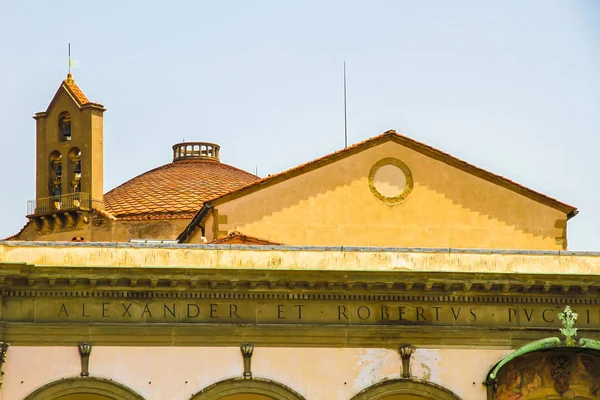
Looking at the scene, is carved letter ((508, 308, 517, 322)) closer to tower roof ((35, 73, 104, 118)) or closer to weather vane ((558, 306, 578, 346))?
weather vane ((558, 306, 578, 346))

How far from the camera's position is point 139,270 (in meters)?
47.5

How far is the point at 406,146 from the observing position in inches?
2158

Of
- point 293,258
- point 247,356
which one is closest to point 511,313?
point 293,258

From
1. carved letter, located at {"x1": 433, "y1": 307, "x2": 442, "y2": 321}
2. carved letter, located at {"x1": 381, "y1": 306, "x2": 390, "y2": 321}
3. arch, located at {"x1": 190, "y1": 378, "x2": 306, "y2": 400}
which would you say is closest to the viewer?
arch, located at {"x1": 190, "y1": 378, "x2": 306, "y2": 400}

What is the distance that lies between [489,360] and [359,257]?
12.1 ft

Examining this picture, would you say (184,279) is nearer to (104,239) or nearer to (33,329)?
(33,329)

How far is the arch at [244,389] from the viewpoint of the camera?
47.5 m

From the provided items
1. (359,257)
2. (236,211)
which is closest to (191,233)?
(236,211)

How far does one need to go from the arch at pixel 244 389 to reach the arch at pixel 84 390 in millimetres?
1446

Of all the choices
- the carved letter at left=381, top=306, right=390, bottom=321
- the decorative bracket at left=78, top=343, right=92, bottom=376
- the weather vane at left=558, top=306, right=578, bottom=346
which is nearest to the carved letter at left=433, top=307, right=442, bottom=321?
the carved letter at left=381, top=306, right=390, bottom=321

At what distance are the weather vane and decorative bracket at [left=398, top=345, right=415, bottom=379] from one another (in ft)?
11.2

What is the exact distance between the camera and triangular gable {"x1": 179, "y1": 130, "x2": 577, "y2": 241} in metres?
54.0

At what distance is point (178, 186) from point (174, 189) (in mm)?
291

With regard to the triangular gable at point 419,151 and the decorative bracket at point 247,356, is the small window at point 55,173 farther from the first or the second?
the decorative bracket at point 247,356
